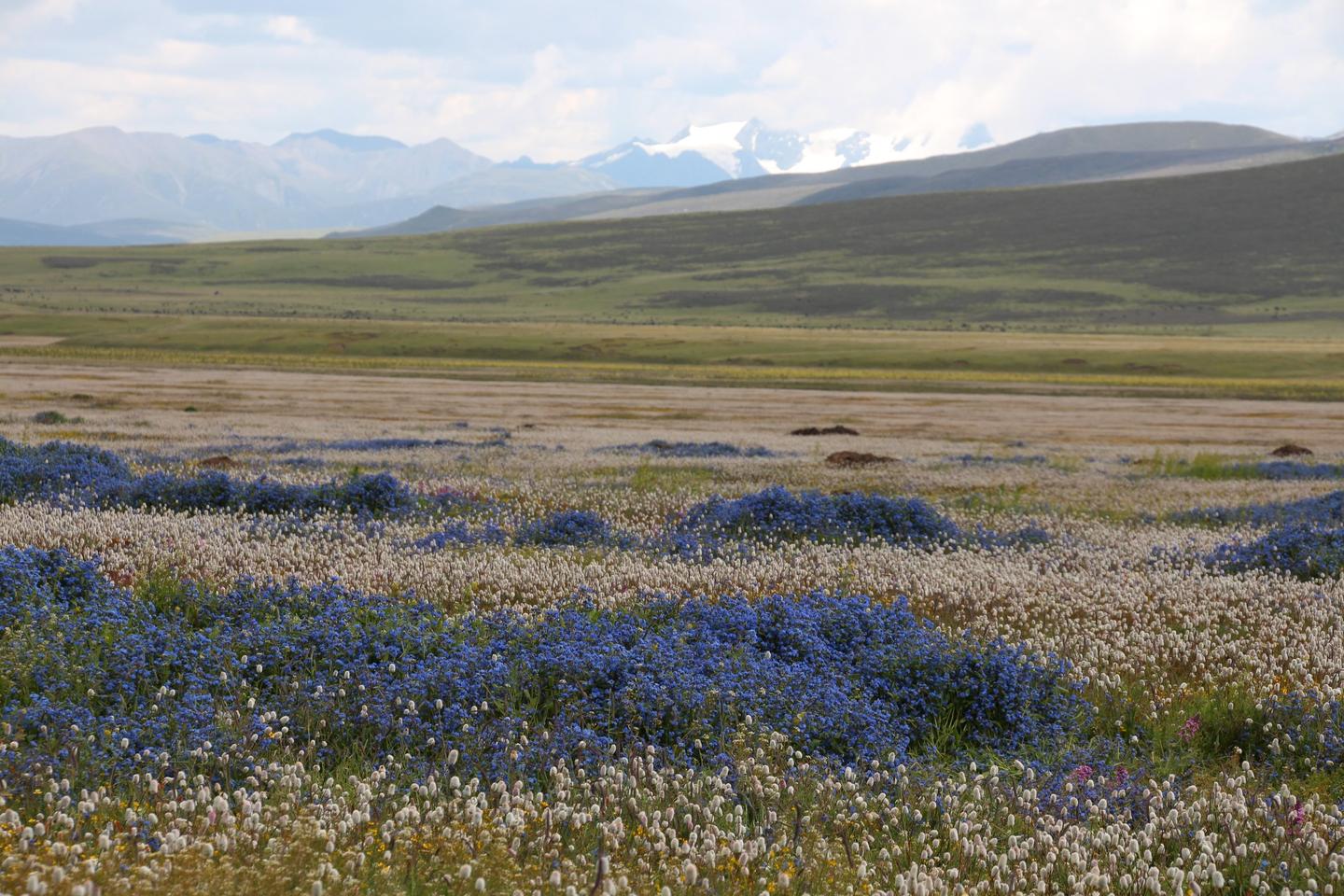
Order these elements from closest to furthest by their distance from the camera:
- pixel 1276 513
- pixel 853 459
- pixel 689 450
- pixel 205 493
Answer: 1. pixel 205 493
2. pixel 1276 513
3. pixel 853 459
4. pixel 689 450

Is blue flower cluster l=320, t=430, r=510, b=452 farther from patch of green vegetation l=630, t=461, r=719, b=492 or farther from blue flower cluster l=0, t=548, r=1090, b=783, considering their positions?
blue flower cluster l=0, t=548, r=1090, b=783

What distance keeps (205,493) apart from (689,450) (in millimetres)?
17248

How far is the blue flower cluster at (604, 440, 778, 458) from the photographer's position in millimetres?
30453

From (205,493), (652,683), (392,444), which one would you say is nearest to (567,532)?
(205,493)

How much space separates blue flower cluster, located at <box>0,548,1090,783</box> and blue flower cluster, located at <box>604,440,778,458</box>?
2076cm

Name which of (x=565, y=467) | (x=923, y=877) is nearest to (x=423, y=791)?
(x=923, y=877)

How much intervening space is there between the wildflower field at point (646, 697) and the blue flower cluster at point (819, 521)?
2.2 inches

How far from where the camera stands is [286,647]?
764 centimetres

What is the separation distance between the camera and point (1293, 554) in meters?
13.6

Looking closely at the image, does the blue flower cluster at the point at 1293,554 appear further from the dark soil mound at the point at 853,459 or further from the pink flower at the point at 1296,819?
the dark soil mound at the point at 853,459

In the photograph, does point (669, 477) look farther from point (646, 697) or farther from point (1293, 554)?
point (646, 697)

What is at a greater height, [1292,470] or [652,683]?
[652,683]

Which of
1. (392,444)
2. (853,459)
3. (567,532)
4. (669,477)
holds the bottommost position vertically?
(853,459)

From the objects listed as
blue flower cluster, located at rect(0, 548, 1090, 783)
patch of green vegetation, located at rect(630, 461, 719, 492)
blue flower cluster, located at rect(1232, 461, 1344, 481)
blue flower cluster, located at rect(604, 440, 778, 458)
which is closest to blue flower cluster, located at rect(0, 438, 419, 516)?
patch of green vegetation, located at rect(630, 461, 719, 492)
